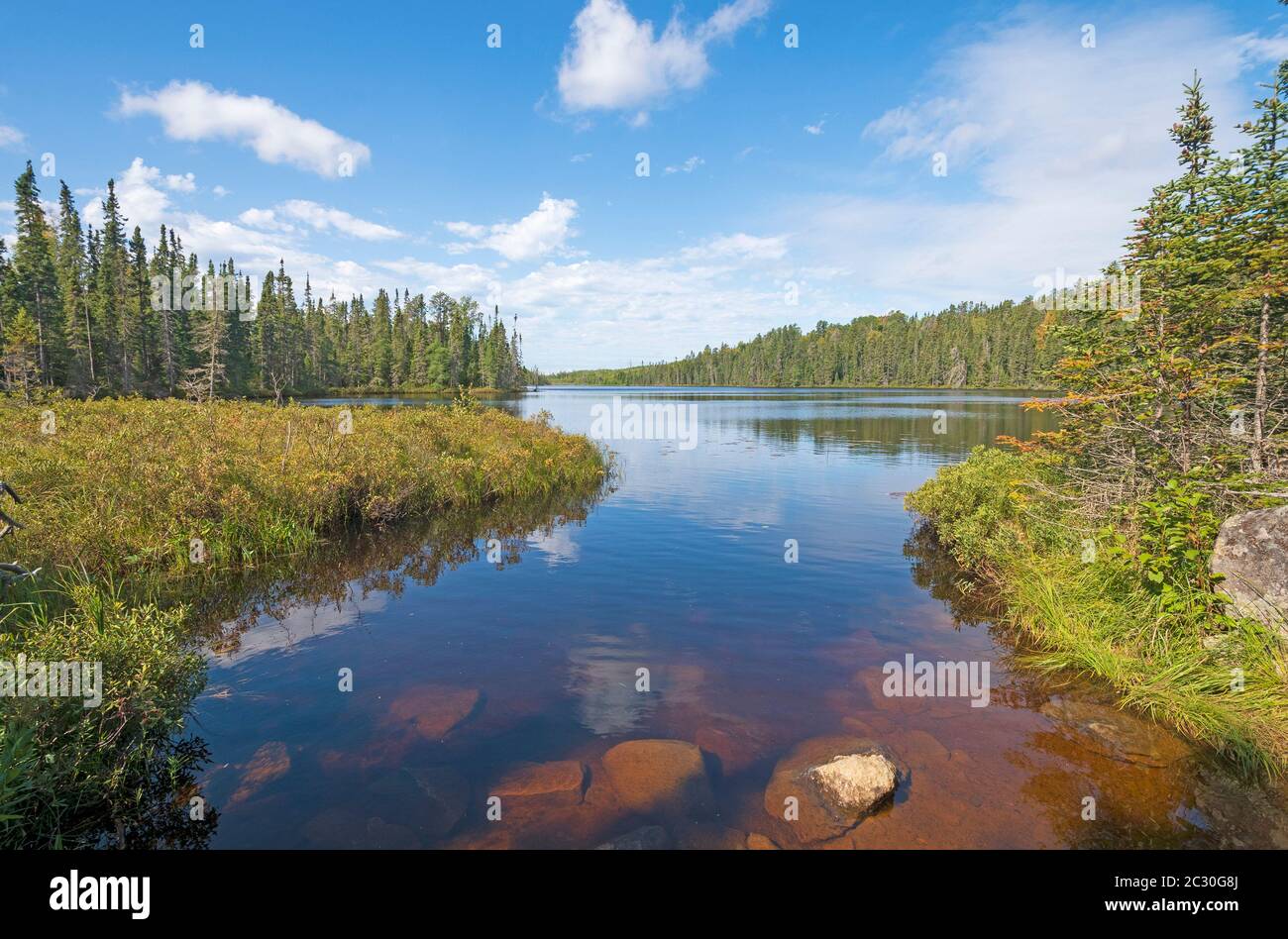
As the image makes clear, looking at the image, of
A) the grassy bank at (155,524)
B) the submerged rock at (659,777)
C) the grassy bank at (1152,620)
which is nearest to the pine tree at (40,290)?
the grassy bank at (155,524)

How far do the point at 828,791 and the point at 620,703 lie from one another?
382 centimetres

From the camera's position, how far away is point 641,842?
22.4ft

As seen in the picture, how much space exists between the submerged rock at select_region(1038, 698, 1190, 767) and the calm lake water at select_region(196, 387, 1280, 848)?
66mm

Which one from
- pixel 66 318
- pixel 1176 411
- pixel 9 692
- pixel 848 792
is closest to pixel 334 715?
pixel 9 692

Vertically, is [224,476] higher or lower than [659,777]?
higher

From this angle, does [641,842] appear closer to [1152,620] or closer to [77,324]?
[1152,620]

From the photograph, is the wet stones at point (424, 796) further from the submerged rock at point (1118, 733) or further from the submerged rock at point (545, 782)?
the submerged rock at point (1118, 733)
